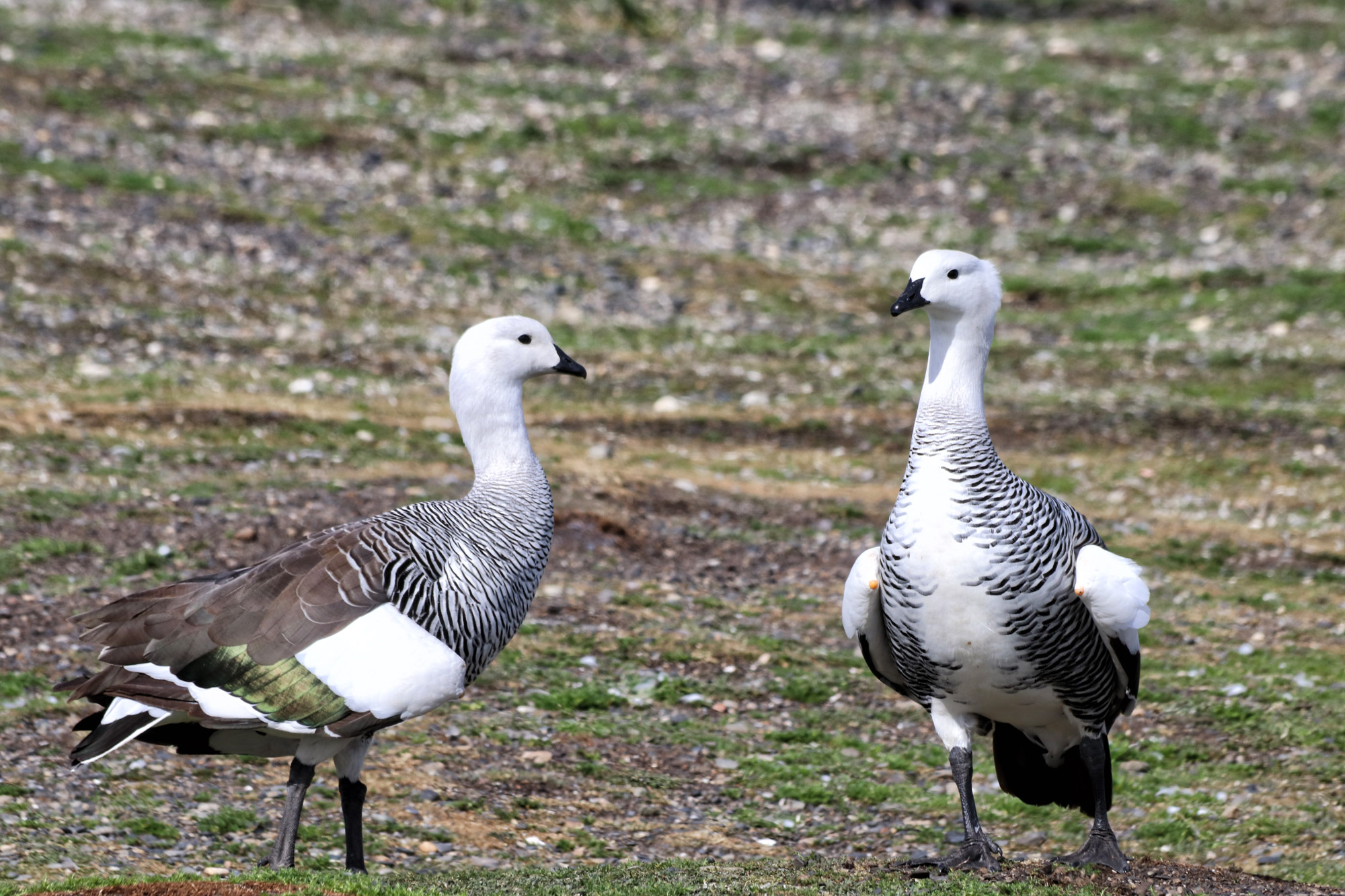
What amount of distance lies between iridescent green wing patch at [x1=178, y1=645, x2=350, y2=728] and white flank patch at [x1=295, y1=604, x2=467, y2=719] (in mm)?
48

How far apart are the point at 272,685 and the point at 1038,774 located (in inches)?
154

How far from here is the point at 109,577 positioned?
1089 centimetres

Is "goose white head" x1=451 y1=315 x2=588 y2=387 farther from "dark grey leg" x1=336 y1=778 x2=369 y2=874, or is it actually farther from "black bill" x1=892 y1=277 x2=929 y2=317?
"dark grey leg" x1=336 y1=778 x2=369 y2=874

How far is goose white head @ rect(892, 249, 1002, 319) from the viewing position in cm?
699

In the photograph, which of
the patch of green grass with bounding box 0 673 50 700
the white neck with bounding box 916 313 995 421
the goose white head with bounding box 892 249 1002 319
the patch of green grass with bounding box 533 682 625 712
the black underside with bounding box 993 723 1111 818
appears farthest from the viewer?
the patch of green grass with bounding box 533 682 625 712

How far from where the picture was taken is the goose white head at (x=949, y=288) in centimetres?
699

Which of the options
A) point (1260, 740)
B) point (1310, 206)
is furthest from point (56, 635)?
point (1310, 206)

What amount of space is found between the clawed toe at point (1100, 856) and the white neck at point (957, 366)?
2.07m

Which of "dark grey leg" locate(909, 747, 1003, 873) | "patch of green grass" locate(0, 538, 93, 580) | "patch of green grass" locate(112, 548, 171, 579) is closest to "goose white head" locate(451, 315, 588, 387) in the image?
"dark grey leg" locate(909, 747, 1003, 873)

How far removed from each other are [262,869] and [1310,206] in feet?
73.6

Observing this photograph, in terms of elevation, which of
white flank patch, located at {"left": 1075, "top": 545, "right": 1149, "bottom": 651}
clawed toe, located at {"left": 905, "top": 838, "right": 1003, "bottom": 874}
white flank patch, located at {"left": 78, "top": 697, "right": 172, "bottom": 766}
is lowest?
clawed toe, located at {"left": 905, "top": 838, "right": 1003, "bottom": 874}

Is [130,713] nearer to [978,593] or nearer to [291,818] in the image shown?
[291,818]

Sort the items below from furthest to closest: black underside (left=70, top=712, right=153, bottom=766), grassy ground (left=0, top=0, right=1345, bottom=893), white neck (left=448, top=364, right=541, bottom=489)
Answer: grassy ground (left=0, top=0, right=1345, bottom=893) < white neck (left=448, top=364, right=541, bottom=489) < black underside (left=70, top=712, right=153, bottom=766)

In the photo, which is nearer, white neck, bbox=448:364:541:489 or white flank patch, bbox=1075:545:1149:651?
white flank patch, bbox=1075:545:1149:651
